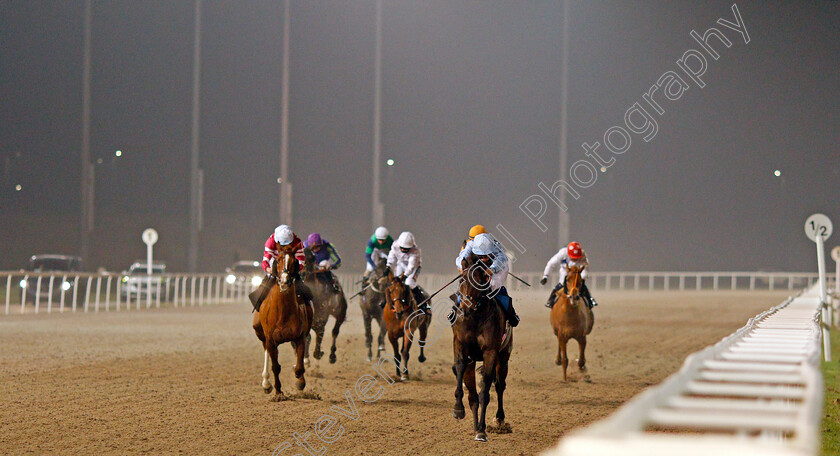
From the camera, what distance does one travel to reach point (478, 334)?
8164mm

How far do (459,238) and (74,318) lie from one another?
98.9 ft

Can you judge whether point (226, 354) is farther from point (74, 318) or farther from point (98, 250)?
point (98, 250)

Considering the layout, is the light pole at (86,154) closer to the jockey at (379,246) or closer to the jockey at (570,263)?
Result: the jockey at (379,246)

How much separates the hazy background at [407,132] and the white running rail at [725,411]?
3264 cm

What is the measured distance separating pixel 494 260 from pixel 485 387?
3.76ft

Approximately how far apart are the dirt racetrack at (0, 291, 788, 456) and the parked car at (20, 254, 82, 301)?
10.4ft

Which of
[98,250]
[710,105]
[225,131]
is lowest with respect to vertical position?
[98,250]

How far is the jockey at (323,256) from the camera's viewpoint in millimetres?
13495

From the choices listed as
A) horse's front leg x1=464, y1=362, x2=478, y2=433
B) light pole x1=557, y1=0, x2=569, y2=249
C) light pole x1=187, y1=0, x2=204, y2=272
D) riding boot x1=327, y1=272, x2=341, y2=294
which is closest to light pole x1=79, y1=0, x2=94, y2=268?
light pole x1=187, y1=0, x2=204, y2=272

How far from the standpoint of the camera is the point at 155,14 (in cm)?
3494

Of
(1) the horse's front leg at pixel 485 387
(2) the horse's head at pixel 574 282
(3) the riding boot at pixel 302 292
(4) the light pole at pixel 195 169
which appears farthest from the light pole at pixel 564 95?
(1) the horse's front leg at pixel 485 387

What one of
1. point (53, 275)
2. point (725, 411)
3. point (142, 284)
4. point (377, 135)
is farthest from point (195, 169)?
point (725, 411)

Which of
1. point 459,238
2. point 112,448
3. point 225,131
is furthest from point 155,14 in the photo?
point 112,448

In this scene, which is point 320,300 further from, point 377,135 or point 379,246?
point 377,135
